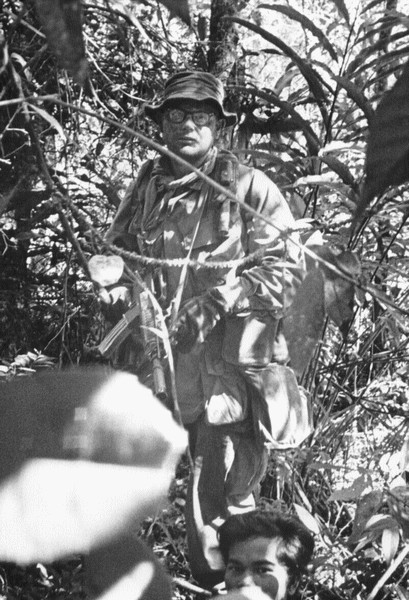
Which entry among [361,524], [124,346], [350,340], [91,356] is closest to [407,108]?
[124,346]

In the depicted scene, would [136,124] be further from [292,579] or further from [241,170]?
[292,579]

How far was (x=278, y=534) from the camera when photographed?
2.33 meters

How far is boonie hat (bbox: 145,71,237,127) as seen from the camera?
248 cm

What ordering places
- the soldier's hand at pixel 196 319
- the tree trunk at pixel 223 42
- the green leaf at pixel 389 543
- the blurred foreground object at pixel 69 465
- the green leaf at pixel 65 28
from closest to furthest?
the green leaf at pixel 65 28
the blurred foreground object at pixel 69 465
the soldier's hand at pixel 196 319
the green leaf at pixel 389 543
the tree trunk at pixel 223 42

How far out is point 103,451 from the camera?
3.52ft

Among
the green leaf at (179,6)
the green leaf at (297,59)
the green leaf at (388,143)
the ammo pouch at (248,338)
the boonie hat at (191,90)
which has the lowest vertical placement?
the ammo pouch at (248,338)

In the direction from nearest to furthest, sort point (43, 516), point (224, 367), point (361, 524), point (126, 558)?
1. point (43, 516)
2. point (126, 558)
3. point (224, 367)
4. point (361, 524)

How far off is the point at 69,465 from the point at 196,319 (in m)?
1.30

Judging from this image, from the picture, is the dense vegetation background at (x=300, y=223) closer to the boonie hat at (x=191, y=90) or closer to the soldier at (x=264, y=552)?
the boonie hat at (x=191, y=90)

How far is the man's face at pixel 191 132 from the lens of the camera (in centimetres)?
247

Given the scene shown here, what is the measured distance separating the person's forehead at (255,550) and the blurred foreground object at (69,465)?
1177 millimetres

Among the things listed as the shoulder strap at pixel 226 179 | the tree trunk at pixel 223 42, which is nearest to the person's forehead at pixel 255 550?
the shoulder strap at pixel 226 179

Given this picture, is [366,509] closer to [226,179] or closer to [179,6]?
[226,179]

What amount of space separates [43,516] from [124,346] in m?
1.56
